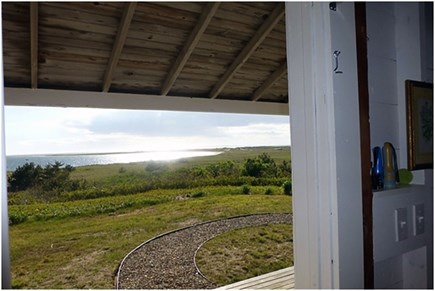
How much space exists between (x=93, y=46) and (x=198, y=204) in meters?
3.63

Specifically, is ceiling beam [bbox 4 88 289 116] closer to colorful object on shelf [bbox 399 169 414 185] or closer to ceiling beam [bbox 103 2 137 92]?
ceiling beam [bbox 103 2 137 92]

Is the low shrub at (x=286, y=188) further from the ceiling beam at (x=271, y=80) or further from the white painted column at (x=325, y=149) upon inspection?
the white painted column at (x=325, y=149)

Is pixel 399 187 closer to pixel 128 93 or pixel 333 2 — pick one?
pixel 333 2

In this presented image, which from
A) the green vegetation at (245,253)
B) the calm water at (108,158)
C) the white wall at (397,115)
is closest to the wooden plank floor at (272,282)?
the green vegetation at (245,253)

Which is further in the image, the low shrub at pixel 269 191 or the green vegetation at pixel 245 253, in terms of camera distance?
the low shrub at pixel 269 191

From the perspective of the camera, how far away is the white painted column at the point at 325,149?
0.75m

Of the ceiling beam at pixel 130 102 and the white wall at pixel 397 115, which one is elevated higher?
the ceiling beam at pixel 130 102

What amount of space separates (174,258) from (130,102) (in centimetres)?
A: 224

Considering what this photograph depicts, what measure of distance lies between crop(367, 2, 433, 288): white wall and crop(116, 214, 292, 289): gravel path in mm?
2610

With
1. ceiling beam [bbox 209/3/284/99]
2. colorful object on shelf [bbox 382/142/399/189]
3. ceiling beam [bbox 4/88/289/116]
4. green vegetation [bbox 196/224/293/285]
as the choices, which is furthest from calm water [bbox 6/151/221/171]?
colorful object on shelf [bbox 382/142/399/189]

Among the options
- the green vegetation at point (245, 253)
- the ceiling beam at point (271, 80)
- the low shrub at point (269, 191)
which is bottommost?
the green vegetation at point (245, 253)

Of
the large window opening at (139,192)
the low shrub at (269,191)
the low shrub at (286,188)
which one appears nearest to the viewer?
the large window opening at (139,192)

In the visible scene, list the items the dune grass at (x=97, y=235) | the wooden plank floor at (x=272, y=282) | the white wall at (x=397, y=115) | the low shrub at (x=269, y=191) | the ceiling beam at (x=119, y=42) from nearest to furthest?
the white wall at (x=397, y=115) < the ceiling beam at (x=119, y=42) < the wooden plank floor at (x=272, y=282) < the dune grass at (x=97, y=235) < the low shrub at (x=269, y=191)

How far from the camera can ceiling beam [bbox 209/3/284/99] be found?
6.95 ft
